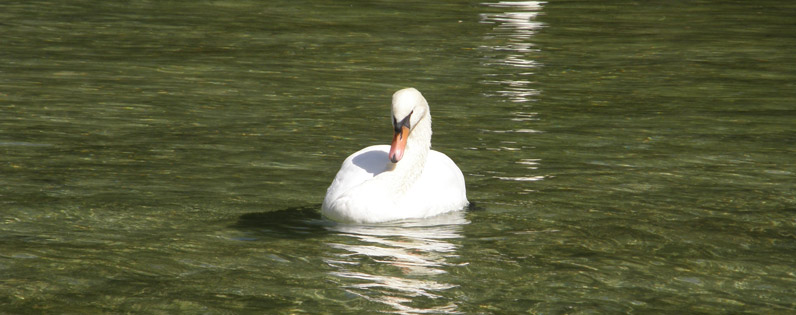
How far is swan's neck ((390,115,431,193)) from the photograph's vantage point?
365 inches

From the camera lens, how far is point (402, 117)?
9266 mm

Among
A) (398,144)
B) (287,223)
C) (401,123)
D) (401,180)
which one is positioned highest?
Answer: (401,123)

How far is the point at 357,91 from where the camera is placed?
15820 mm

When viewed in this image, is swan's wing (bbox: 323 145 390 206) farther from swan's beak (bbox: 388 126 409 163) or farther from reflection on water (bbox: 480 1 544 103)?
reflection on water (bbox: 480 1 544 103)

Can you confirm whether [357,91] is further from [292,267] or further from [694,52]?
[292,267]

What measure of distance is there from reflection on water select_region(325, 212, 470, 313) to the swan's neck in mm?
299

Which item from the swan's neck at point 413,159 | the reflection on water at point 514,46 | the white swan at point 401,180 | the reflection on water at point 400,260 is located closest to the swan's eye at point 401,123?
the white swan at point 401,180

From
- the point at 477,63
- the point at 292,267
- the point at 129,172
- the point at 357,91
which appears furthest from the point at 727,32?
the point at 292,267

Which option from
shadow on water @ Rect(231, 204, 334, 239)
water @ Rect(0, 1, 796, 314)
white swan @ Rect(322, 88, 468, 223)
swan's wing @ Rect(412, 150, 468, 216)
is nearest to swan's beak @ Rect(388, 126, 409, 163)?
white swan @ Rect(322, 88, 468, 223)

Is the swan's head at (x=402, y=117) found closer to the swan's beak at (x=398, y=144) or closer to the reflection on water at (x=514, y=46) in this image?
the swan's beak at (x=398, y=144)

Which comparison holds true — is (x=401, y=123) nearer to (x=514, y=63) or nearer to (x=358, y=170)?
(x=358, y=170)

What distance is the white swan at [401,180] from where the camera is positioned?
355 inches

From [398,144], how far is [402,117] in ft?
0.79

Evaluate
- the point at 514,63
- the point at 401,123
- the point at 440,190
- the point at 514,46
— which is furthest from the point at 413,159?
the point at 514,46
